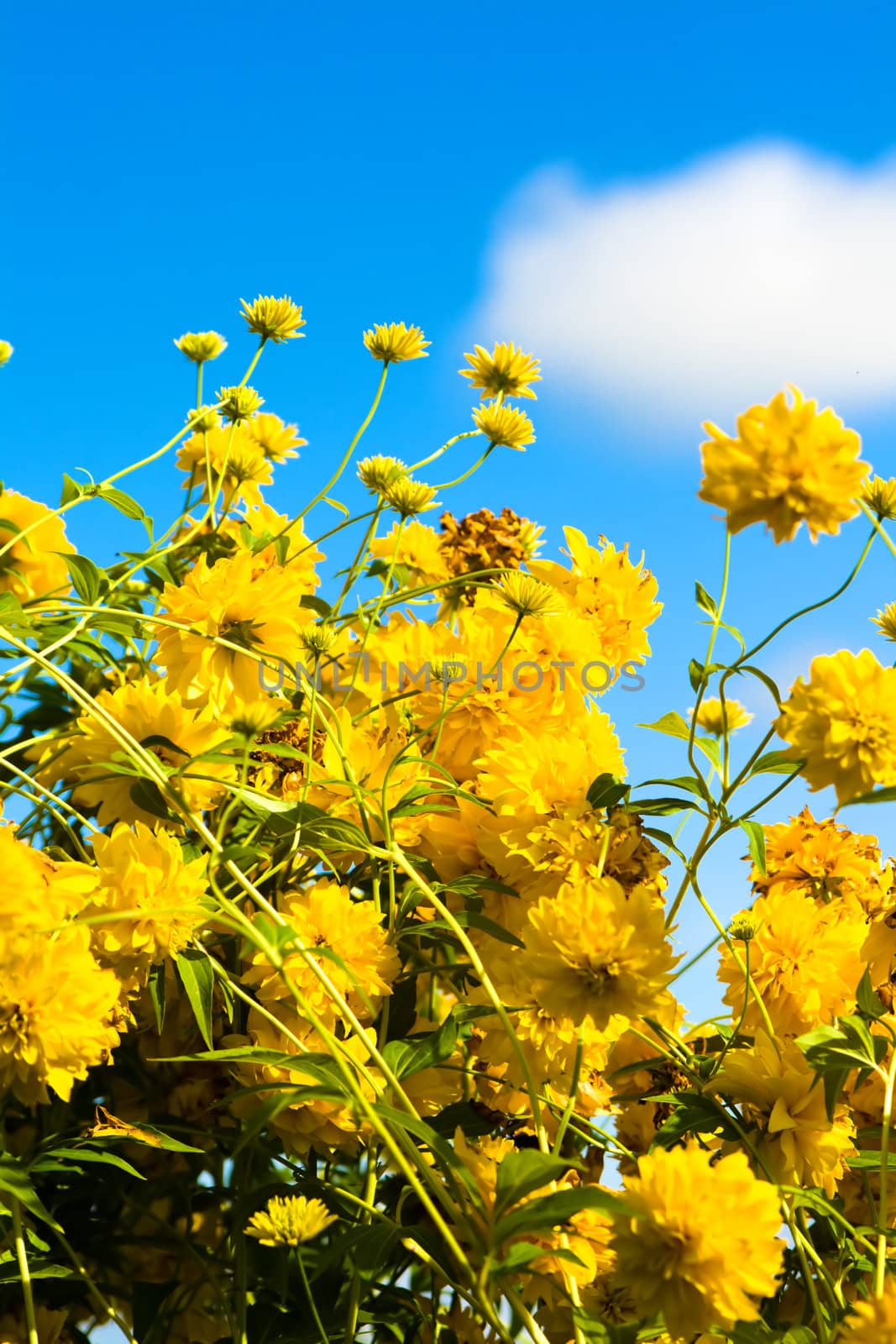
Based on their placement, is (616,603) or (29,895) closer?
(29,895)

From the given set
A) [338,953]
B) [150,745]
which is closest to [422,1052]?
[338,953]

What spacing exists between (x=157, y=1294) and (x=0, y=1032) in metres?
0.36

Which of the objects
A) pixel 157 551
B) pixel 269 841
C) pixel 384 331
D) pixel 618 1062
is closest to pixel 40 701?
pixel 157 551

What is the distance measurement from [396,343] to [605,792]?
643 millimetres

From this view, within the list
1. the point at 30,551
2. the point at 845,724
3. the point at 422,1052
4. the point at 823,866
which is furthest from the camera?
the point at 30,551

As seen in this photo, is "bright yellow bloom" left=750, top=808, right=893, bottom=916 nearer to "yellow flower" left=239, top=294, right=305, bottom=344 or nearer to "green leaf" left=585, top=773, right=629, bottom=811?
"green leaf" left=585, top=773, right=629, bottom=811

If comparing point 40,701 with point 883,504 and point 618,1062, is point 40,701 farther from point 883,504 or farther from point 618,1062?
point 883,504

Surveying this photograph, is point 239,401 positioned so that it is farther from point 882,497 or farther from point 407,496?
point 882,497

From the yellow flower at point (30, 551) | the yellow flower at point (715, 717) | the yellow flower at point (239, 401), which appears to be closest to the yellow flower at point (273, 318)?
the yellow flower at point (239, 401)

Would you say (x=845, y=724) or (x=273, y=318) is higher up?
(x=273, y=318)

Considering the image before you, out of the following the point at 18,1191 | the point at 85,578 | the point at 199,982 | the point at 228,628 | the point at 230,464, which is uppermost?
the point at 230,464

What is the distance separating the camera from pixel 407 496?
1.26 metres

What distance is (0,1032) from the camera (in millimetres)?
761

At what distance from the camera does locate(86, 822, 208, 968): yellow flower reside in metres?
0.83
